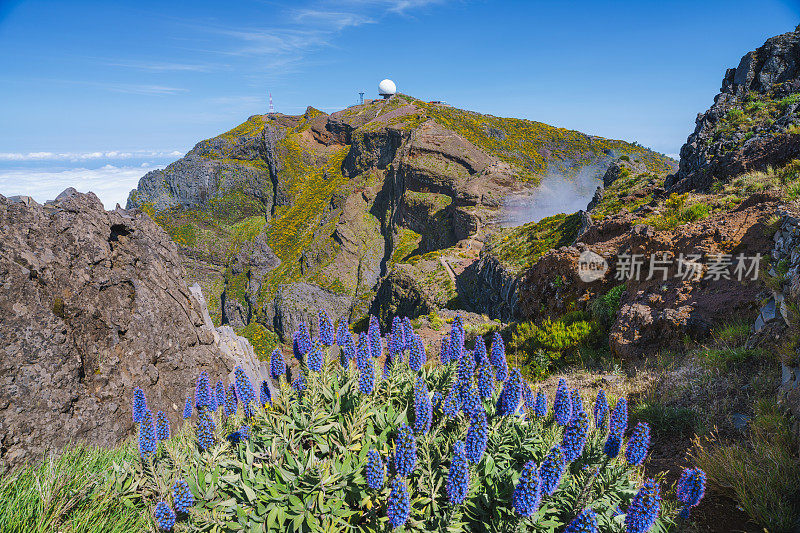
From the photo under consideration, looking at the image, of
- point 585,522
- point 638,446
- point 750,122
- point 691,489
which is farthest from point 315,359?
point 750,122

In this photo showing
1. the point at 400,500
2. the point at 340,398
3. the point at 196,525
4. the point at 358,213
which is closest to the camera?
the point at 400,500

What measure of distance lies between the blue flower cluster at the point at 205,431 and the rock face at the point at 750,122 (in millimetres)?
19035

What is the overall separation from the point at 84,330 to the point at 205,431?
257 inches

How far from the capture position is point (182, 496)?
3.21 meters

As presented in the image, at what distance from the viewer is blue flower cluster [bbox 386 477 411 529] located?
302cm

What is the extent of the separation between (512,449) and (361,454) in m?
1.59

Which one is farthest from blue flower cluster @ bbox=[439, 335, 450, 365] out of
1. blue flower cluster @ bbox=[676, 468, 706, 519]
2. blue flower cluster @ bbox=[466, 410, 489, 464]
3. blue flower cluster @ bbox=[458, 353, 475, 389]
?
blue flower cluster @ bbox=[676, 468, 706, 519]

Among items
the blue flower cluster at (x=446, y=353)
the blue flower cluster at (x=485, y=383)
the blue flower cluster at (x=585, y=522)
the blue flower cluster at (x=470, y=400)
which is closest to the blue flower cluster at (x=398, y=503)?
the blue flower cluster at (x=470, y=400)

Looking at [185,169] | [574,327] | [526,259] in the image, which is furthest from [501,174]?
[185,169]

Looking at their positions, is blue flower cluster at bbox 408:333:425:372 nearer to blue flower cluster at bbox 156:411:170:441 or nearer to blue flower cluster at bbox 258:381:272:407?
blue flower cluster at bbox 258:381:272:407

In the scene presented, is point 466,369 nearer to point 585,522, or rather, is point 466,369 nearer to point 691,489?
point 585,522

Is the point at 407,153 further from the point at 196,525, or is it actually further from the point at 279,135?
the point at 196,525

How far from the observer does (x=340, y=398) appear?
456 cm

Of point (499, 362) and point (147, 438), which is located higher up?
point (499, 362)
